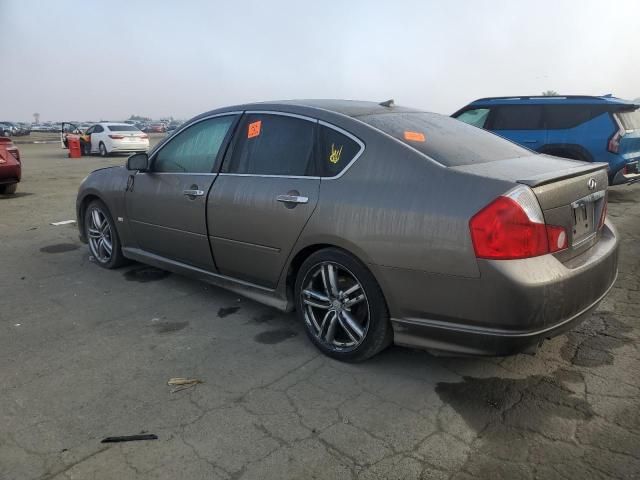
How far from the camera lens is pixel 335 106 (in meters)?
3.63

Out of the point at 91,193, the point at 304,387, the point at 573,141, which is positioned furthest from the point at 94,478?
the point at 573,141

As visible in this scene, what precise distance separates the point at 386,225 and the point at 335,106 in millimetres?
1174

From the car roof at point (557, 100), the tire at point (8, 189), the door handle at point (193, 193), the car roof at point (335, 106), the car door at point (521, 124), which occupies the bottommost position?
the tire at point (8, 189)

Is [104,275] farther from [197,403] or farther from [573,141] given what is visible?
[573,141]

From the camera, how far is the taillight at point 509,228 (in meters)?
2.52

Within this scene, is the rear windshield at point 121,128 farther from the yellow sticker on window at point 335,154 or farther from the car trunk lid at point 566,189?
the car trunk lid at point 566,189

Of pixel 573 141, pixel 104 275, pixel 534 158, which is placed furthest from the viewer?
pixel 573 141

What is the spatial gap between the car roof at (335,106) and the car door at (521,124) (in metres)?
5.76

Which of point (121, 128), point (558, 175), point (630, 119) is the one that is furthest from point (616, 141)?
point (121, 128)

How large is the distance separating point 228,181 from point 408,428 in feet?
7.13

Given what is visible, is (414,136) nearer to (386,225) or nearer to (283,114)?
(386,225)

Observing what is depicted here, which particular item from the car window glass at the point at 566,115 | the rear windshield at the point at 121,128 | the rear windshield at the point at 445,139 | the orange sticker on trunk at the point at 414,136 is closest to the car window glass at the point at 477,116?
the car window glass at the point at 566,115

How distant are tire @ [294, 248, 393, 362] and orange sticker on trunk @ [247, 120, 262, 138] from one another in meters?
1.11

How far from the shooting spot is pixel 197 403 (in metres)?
2.83
